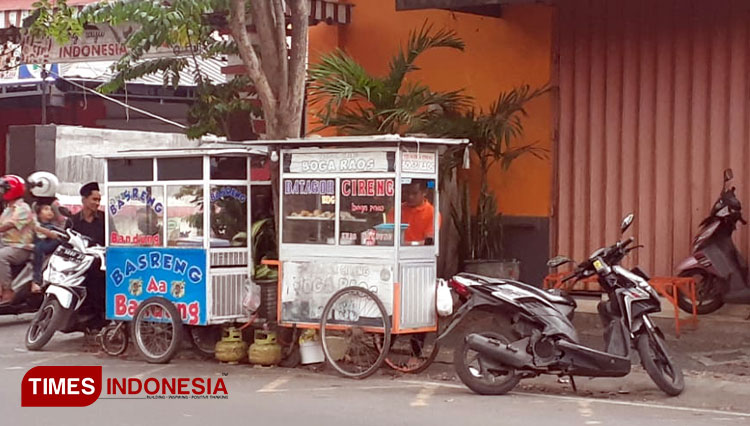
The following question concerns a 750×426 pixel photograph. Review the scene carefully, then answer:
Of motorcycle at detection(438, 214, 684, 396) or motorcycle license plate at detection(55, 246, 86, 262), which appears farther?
motorcycle license plate at detection(55, 246, 86, 262)

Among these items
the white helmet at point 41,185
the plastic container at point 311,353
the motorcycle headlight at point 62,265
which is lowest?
the plastic container at point 311,353

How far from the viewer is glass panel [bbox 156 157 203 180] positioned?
1118cm

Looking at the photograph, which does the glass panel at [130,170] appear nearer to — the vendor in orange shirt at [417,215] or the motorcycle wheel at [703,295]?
the vendor in orange shirt at [417,215]

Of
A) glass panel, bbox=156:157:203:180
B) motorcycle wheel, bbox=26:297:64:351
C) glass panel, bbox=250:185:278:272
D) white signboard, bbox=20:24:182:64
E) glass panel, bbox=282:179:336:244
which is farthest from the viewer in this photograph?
white signboard, bbox=20:24:182:64

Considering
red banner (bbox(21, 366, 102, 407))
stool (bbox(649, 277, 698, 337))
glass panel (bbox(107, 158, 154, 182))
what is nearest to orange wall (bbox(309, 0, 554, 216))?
stool (bbox(649, 277, 698, 337))

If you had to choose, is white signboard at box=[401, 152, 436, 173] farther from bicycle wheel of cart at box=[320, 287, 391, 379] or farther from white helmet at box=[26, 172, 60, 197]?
white helmet at box=[26, 172, 60, 197]

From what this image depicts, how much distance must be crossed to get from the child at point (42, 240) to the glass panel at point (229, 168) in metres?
2.97

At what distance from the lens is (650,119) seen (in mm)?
12672

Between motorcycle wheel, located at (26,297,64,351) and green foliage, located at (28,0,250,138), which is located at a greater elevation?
green foliage, located at (28,0,250,138)

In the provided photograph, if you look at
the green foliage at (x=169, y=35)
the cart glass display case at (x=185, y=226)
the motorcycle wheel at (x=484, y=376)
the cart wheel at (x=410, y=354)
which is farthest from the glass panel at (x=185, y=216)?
the motorcycle wheel at (x=484, y=376)

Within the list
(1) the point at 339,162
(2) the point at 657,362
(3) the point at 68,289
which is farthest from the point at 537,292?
(3) the point at 68,289

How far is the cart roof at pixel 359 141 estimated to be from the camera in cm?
1025

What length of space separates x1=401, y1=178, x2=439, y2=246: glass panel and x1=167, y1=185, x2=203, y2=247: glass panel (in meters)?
1.94

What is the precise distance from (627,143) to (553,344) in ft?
13.4
